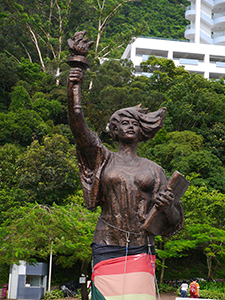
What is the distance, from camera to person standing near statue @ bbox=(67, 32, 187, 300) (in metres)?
3.23

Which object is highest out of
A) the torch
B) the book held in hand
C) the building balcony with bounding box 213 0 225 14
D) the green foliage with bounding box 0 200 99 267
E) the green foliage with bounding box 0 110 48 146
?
the building balcony with bounding box 213 0 225 14

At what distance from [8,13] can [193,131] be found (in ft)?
71.6

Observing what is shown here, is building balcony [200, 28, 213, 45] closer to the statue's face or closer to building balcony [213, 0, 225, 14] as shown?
building balcony [213, 0, 225, 14]

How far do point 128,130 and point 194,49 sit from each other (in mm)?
46868

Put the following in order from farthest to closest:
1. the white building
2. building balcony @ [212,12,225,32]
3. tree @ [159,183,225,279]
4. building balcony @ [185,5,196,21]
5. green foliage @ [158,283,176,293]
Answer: building balcony @ [212,12,225,32] → building balcony @ [185,5,196,21] → the white building → green foliage @ [158,283,176,293] → tree @ [159,183,225,279]

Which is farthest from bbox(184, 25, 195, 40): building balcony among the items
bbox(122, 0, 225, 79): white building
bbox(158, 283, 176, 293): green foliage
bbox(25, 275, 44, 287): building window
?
bbox(25, 275, 44, 287): building window

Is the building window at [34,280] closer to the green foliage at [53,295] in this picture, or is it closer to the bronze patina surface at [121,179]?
the green foliage at [53,295]

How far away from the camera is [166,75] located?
1371 inches

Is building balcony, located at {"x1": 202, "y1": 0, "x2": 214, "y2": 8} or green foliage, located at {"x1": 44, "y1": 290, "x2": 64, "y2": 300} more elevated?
building balcony, located at {"x1": 202, "y1": 0, "x2": 214, "y2": 8}

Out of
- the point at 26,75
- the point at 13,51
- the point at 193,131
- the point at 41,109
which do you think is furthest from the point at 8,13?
the point at 193,131

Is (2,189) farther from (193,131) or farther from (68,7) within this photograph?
(68,7)

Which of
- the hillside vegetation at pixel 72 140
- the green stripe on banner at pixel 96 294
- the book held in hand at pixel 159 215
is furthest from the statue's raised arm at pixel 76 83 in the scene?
the hillside vegetation at pixel 72 140

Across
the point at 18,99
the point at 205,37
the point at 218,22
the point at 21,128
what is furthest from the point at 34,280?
the point at 218,22

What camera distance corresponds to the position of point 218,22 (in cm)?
5569
